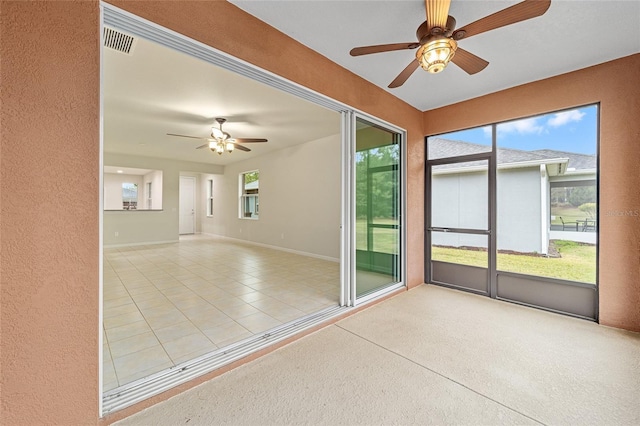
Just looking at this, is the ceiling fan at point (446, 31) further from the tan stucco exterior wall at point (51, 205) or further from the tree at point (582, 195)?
the tree at point (582, 195)

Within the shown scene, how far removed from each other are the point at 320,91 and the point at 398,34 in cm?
83

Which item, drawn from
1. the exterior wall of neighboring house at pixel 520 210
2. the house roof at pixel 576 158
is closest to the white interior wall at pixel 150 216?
the exterior wall of neighboring house at pixel 520 210

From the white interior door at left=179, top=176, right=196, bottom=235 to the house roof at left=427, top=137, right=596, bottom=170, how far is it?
9.78m

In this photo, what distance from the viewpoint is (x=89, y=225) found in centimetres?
136

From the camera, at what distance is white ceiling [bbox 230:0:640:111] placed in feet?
6.41

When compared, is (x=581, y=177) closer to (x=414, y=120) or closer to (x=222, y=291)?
(x=414, y=120)

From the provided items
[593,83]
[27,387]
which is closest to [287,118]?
[593,83]

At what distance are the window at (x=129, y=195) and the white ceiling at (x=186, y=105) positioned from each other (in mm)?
3569

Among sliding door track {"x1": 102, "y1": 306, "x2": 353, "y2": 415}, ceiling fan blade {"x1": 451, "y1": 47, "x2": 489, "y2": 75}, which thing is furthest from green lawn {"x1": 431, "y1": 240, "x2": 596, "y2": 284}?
sliding door track {"x1": 102, "y1": 306, "x2": 353, "y2": 415}

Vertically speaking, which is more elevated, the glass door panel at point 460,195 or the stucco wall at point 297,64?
the stucco wall at point 297,64

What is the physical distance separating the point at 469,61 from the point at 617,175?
2.11m

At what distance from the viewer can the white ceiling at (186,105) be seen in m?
2.80

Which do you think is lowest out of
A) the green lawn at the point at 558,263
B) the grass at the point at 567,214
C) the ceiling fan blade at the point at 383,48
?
the green lawn at the point at 558,263

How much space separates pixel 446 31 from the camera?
176cm
